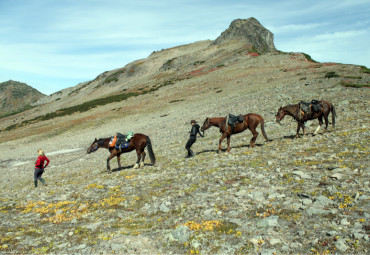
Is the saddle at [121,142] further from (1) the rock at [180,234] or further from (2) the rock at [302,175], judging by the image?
(2) the rock at [302,175]

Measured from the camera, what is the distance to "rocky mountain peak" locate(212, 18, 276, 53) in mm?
100188

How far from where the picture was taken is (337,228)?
6.01 meters

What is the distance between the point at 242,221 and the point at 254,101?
26851mm

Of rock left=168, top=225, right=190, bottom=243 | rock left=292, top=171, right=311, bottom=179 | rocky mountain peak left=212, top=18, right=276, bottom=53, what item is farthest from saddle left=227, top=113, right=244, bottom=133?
rocky mountain peak left=212, top=18, right=276, bottom=53

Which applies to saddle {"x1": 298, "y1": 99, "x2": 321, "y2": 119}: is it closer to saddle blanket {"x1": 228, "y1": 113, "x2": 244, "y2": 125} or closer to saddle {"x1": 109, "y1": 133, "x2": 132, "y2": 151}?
saddle blanket {"x1": 228, "y1": 113, "x2": 244, "y2": 125}

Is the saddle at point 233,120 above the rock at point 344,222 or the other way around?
above

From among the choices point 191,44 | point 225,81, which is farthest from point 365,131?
point 191,44

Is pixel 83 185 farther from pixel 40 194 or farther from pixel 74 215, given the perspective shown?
pixel 74 215

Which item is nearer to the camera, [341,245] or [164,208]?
[341,245]

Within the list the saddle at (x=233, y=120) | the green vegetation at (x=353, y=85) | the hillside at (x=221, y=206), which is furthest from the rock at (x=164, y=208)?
the green vegetation at (x=353, y=85)

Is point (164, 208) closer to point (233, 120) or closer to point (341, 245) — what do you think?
point (341, 245)

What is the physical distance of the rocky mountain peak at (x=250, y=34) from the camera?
100188 millimetres

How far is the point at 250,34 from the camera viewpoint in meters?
101

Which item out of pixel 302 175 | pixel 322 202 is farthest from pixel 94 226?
pixel 302 175
